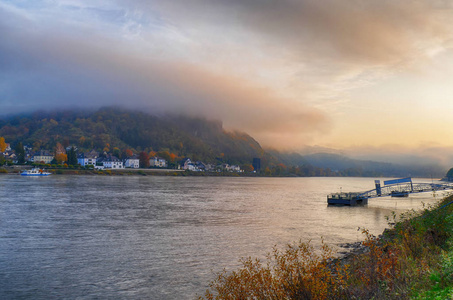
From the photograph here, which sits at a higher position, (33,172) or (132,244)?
(33,172)

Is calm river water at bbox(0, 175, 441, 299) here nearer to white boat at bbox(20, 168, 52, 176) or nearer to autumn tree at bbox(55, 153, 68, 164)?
white boat at bbox(20, 168, 52, 176)

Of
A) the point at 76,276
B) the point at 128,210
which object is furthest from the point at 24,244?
the point at 128,210

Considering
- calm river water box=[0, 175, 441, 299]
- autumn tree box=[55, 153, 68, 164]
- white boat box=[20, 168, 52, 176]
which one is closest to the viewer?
calm river water box=[0, 175, 441, 299]

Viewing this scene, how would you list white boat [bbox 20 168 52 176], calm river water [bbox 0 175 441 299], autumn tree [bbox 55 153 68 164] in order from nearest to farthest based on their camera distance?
calm river water [bbox 0 175 441 299] → white boat [bbox 20 168 52 176] → autumn tree [bbox 55 153 68 164]

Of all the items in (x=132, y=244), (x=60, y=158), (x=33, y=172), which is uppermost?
(x=60, y=158)

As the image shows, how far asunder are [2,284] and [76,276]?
326 cm

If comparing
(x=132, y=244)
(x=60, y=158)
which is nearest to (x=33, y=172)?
(x=60, y=158)

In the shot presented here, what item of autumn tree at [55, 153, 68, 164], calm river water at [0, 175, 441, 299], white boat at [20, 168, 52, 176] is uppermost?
autumn tree at [55, 153, 68, 164]

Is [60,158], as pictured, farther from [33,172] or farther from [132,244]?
[132,244]

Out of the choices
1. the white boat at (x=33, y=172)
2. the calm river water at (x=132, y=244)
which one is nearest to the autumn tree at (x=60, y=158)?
the white boat at (x=33, y=172)

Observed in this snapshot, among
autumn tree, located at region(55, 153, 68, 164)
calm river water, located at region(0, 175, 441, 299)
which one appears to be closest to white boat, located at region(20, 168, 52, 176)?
autumn tree, located at region(55, 153, 68, 164)

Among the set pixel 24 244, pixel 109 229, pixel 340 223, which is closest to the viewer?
pixel 24 244

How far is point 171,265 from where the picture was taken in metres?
20.2

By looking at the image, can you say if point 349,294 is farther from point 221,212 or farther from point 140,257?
point 221,212
